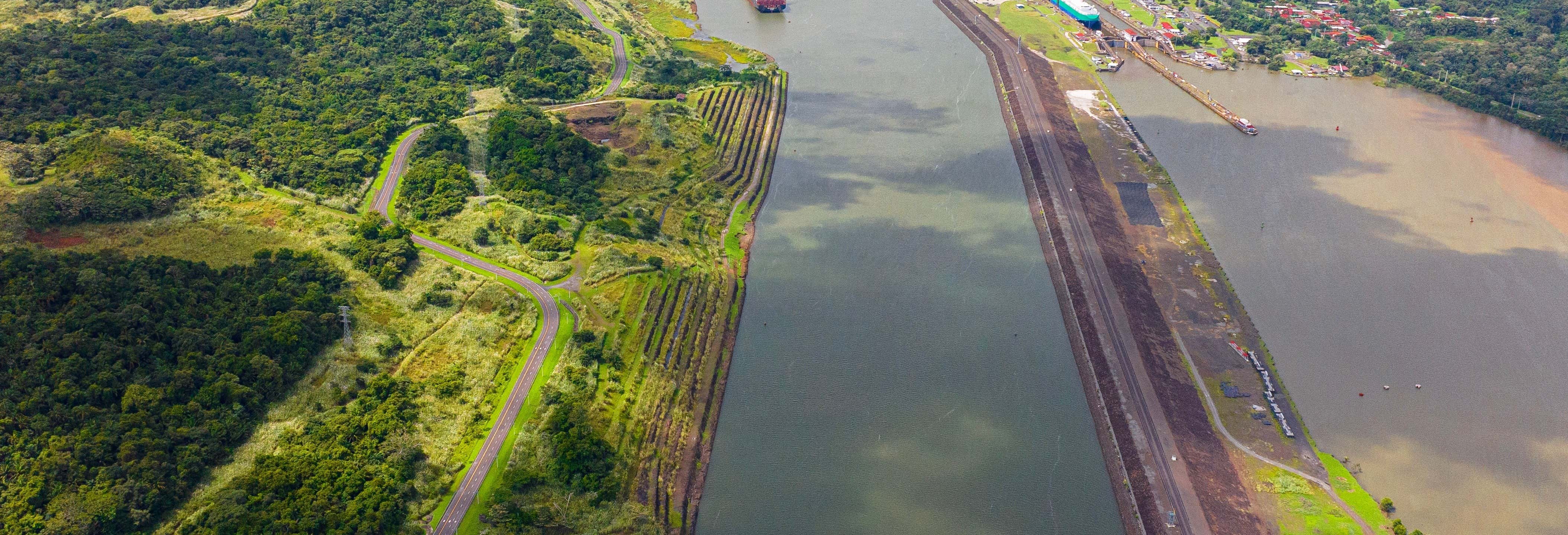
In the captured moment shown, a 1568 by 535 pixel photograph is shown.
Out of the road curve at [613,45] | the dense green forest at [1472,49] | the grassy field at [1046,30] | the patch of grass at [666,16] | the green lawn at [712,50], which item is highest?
the dense green forest at [1472,49]

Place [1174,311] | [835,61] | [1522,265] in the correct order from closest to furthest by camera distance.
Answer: [1174,311] < [1522,265] < [835,61]

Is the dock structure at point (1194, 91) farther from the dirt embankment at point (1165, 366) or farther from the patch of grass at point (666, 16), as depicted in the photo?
the patch of grass at point (666, 16)

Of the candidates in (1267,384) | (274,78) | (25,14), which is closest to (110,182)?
(274,78)

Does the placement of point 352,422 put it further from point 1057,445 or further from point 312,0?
point 312,0

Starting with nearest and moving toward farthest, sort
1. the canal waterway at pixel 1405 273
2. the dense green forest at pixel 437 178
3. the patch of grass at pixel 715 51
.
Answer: the canal waterway at pixel 1405 273 < the dense green forest at pixel 437 178 < the patch of grass at pixel 715 51

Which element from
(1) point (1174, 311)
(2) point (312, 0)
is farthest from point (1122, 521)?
(2) point (312, 0)

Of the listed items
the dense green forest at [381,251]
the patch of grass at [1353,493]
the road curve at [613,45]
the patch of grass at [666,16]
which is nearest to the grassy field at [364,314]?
the dense green forest at [381,251]
